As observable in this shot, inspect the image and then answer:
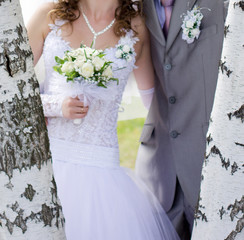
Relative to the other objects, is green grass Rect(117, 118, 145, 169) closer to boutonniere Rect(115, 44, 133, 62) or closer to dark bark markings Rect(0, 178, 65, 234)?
boutonniere Rect(115, 44, 133, 62)

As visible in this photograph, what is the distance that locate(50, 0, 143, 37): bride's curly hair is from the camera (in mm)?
3062

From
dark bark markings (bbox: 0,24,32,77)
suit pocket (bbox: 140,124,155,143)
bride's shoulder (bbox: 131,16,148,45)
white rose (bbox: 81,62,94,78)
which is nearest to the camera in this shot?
dark bark markings (bbox: 0,24,32,77)

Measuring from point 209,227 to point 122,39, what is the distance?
1.65 m

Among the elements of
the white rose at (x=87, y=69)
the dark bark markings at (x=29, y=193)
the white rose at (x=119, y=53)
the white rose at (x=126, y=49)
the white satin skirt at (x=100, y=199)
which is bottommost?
the white satin skirt at (x=100, y=199)

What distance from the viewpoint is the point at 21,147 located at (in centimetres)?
162

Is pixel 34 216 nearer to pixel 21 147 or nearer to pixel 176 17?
pixel 21 147

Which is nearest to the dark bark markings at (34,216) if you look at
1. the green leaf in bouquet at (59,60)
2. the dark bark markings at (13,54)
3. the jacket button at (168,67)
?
the dark bark markings at (13,54)

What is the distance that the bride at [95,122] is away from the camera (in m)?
2.84

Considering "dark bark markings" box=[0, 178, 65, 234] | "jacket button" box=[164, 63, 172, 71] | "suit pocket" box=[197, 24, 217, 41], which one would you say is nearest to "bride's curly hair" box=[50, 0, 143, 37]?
"jacket button" box=[164, 63, 172, 71]

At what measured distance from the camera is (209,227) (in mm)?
1713

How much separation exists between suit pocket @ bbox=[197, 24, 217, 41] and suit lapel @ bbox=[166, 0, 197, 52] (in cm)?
15

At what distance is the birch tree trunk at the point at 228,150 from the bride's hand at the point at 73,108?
129cm

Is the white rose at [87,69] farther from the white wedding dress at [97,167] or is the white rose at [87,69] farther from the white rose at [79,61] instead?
the white wedding dress at [97,167]

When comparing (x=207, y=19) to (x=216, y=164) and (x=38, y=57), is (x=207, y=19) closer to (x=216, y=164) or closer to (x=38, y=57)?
(x=38, y=57)
